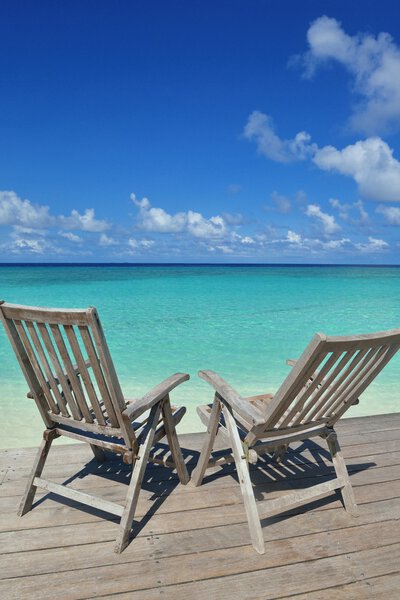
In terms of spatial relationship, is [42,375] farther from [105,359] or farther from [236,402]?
[236,402]

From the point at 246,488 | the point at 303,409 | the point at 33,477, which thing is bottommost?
the point at 246,488

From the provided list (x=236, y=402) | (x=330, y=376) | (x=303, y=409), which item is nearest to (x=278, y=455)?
(x=303, y=409)

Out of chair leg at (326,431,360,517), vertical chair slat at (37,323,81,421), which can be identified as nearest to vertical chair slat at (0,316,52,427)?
vertical chair slat at (37,323,81,421)

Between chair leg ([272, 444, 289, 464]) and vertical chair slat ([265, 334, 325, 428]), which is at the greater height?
vertical chair slat ([265, 334, 325, 428])

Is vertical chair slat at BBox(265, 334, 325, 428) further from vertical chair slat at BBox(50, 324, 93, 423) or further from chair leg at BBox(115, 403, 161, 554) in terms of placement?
vertical chair slat at BBox(50, 324, 93, 423)

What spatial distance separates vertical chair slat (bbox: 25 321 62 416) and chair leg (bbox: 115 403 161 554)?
19.1 inches

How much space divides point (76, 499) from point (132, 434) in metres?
0.50

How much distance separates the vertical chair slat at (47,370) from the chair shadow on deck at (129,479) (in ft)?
1.92

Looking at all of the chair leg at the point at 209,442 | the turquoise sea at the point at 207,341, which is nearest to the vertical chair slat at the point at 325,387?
the chair leg at the point at 209,442

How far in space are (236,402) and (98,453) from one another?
1.24 metres

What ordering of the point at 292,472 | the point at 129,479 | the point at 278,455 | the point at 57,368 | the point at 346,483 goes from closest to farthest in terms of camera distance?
the point at 57,368 → the point at 346,483 → the point at 129,479 → the point at 292,472 → the point at 278,455

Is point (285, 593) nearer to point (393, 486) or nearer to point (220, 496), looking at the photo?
point (220, 496)

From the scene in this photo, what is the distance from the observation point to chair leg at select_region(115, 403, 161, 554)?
2088 millimetres

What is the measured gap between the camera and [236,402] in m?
2.27
